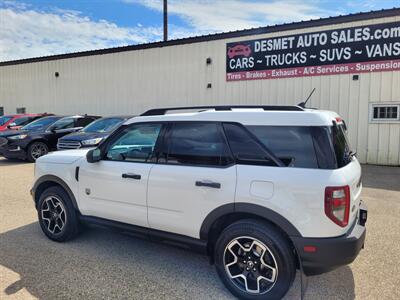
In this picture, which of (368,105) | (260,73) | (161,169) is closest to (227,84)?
(260,73)

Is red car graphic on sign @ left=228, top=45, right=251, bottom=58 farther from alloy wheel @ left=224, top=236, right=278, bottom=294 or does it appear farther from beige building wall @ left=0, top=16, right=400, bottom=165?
Result: alloy wheel @ left=224, top=236, right=278, bottom=294

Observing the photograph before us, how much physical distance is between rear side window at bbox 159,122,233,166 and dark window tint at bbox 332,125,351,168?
0.92 metres

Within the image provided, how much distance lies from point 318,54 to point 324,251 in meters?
9.98

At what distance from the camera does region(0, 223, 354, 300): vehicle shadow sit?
3078mm

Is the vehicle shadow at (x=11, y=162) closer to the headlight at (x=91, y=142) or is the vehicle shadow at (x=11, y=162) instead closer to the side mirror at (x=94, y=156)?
the headlight at (x=91, y=142)

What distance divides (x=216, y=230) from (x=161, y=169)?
83cm

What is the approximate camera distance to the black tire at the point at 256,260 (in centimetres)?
278

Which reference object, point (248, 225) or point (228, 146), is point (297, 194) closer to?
point (248, 225)

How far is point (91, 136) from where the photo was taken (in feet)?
31.1

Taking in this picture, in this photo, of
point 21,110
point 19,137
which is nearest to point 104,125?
point 19,137

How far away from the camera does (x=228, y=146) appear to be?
3098mm

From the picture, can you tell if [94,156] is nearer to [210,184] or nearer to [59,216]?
[59,216]

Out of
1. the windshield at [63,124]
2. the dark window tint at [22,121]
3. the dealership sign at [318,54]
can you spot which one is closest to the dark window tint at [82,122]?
the windshield at [63,124]

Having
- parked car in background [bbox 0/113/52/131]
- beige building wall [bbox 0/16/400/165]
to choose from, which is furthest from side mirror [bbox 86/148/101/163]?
parked car in background [bbox 0/113/52/131]
